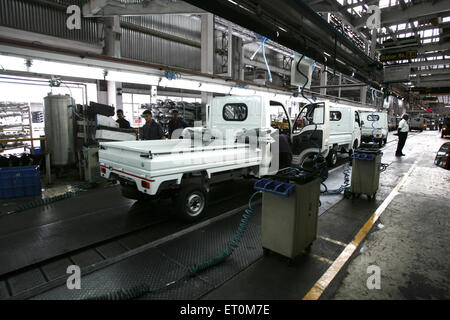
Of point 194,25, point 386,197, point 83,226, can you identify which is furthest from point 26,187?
point 194,25

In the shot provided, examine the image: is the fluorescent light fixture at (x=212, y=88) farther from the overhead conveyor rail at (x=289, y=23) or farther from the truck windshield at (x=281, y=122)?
the overhead conveyor rail at (x=289, y=23)

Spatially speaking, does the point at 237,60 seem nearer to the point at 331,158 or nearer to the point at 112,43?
the point at 112,43

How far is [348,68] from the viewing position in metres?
5.70

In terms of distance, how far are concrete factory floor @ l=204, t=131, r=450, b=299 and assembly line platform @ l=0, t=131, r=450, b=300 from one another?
0.03 ft

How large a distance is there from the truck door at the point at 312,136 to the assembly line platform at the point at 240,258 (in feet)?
9.02

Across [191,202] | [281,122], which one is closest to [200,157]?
[191,202]

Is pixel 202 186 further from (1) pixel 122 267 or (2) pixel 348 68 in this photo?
(2) pixel 348 68

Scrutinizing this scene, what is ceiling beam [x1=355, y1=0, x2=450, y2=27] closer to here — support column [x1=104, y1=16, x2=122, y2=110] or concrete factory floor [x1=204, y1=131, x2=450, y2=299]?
concrete factory floor [x1=204, y1=131, x2=450, y2=299]

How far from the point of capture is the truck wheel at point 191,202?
11.7 feet

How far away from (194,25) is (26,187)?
11397 mm

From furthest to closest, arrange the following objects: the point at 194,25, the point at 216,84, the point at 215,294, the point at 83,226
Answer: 1. the point at 194,25
2. the point at 216,84
3. the point at 83,226
4. the point at 215,294

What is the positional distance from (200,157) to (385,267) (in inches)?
102

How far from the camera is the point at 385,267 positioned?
269cm

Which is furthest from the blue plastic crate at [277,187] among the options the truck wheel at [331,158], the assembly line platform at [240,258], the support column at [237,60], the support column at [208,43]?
the support column at [237,60]
